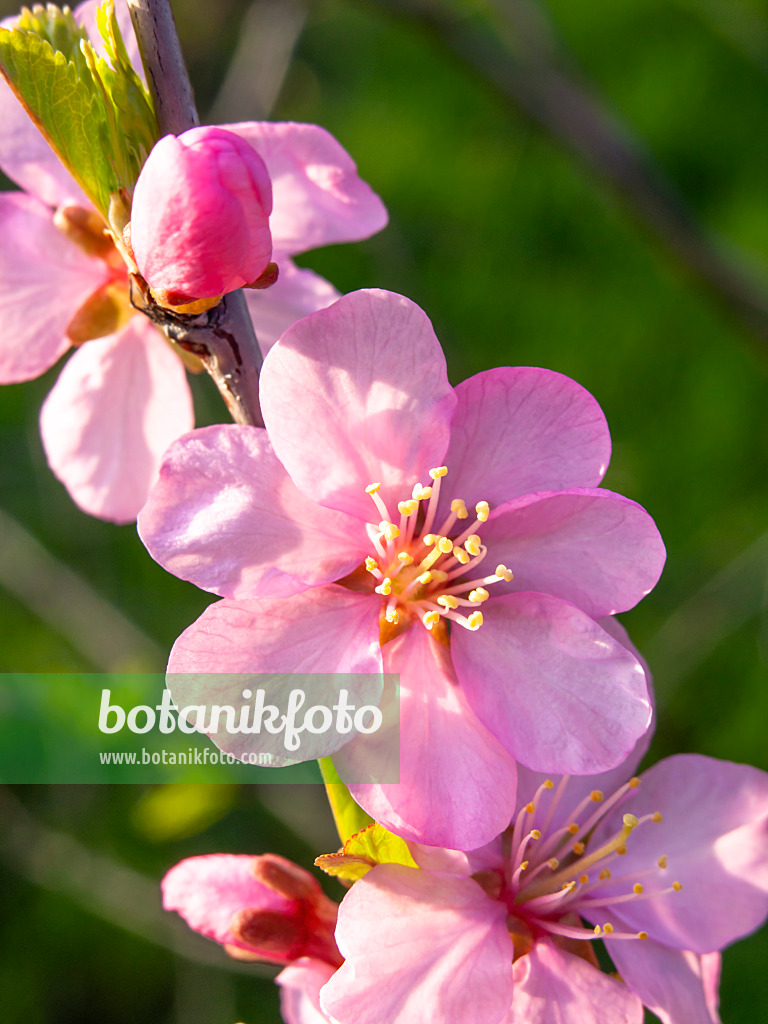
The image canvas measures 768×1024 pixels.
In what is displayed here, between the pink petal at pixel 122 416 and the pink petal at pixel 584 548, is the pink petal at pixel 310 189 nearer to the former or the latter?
the pink petal at pixel 122 416

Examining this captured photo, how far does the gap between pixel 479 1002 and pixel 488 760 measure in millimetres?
180

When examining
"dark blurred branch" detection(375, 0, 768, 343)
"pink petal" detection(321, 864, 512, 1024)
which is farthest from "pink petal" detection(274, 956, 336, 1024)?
"dark blurred branch" detection(375, 0, 768, 343)

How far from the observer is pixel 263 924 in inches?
32.4

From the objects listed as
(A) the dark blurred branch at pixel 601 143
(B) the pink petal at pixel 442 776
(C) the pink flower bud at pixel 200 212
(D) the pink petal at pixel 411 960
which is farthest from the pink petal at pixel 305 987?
(A) the dark blurred branch at pixel 601 143

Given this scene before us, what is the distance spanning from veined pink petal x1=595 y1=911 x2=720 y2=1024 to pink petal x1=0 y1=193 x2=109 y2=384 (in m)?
0.80

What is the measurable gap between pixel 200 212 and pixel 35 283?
43 cm

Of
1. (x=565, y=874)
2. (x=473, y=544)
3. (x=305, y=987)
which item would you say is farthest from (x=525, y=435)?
(x=305, y=987)

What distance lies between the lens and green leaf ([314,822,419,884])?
2.34 ft

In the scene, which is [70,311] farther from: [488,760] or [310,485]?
[488,760]

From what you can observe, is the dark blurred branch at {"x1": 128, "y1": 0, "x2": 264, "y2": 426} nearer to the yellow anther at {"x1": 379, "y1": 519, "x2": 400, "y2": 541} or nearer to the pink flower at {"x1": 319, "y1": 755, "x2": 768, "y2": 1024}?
the yellow anther at {"x1": 379, "y1": 519, "x2": 400, "y2": 541}

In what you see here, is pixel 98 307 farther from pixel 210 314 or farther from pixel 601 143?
pixel 601 143

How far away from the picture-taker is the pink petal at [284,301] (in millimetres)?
1011

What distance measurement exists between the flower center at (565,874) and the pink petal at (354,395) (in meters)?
0.31

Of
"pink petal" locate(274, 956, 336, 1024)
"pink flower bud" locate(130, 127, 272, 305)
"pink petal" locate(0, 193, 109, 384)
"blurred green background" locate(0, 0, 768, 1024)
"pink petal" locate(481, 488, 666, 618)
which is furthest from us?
"blurred green background" locate(0, 0, 768, 1024)
